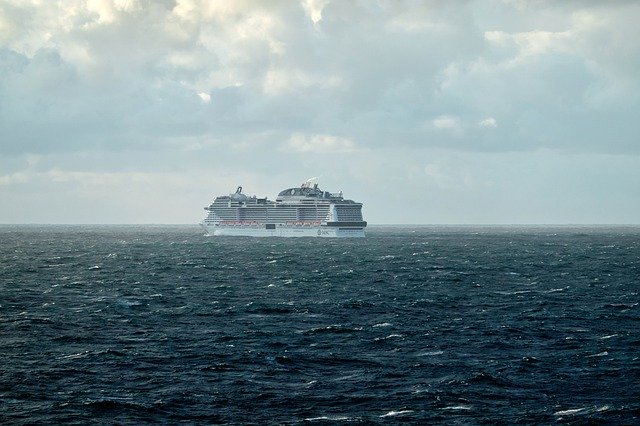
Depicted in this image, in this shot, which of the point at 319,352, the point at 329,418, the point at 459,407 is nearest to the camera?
the point at 329,418

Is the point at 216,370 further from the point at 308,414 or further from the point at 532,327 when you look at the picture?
the point at 532,327

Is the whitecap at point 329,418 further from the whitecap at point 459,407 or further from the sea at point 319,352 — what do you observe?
the whitecap at point 459,407

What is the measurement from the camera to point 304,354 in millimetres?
37156

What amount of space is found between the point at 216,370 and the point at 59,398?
284 inches

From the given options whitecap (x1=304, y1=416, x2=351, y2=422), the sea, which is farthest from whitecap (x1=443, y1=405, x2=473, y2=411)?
whitecap (x1=304, y1=416, x2=351, y2=422)

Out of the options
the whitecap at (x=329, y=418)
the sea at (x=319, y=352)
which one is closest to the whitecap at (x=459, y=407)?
the sea at (x=319, y=352)

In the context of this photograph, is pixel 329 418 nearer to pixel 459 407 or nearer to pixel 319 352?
pixel 459 407

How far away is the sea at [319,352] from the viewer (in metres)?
27.4

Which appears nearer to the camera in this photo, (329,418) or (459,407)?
(329,418)

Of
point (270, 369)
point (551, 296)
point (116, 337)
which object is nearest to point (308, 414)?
point (270, 369)

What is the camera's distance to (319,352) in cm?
3769

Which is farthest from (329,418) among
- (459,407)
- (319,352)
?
(319,352)

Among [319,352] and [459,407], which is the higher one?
[319,352]

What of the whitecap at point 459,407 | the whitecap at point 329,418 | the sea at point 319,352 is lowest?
the whitecap at point 459,407
